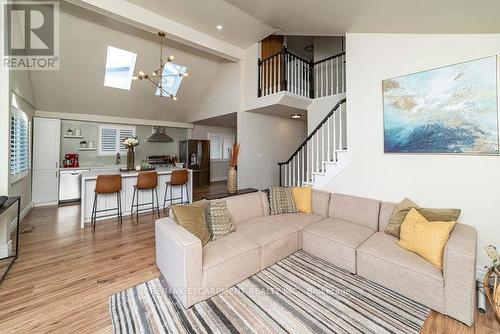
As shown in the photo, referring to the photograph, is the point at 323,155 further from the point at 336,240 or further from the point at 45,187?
the point at 45,187

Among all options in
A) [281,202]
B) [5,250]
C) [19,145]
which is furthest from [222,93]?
[5,250]

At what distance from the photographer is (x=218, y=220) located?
2.53 metres

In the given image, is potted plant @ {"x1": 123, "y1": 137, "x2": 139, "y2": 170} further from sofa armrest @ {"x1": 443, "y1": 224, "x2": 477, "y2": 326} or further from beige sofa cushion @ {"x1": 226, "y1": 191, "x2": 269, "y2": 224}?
sofa armrest @ {"x1": 443, "y1": 224, "x2": 477, "y2": 326}

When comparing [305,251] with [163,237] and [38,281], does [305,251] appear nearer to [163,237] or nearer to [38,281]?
[163,237]

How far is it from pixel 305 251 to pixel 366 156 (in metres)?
1.72

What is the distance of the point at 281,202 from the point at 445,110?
2.34m

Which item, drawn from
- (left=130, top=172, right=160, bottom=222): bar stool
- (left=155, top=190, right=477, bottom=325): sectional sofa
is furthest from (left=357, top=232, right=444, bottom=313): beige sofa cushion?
(left=130, top=172, right=160, bottom=222): bar stool

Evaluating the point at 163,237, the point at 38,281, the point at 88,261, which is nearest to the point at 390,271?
the point at 163,237

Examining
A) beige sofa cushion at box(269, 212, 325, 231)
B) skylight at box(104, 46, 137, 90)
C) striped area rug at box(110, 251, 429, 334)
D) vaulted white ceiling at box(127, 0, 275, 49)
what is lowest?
striped area rug at box(110, 251, 429, 334)

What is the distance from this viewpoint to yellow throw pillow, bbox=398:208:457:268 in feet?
6.28

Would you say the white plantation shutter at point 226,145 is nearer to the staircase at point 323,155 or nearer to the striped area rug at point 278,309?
the staircase at point 323,155

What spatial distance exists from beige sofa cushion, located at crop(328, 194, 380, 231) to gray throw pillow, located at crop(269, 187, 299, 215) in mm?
577

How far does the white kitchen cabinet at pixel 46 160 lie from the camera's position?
203 inches

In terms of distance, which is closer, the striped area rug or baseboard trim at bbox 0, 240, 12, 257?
the striped area rug
